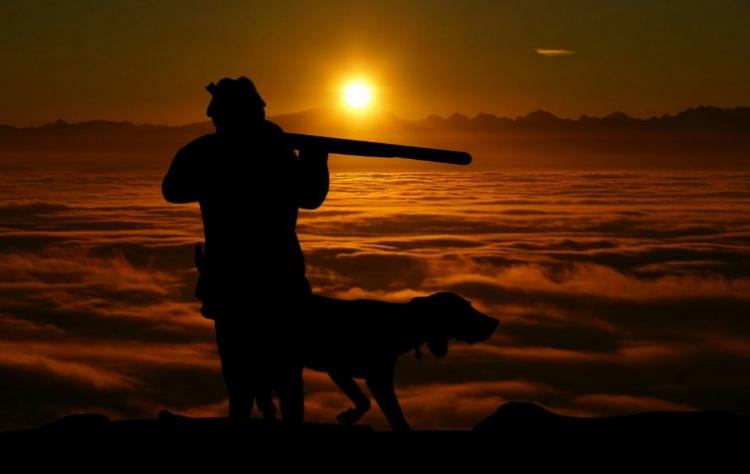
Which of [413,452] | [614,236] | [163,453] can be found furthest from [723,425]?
[614,236]

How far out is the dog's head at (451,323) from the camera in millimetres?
7898

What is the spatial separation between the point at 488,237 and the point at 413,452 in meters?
89.1

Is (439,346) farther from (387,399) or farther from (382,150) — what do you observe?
(382,150)

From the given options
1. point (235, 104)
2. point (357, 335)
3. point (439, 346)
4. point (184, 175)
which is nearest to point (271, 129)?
point (235, 104)

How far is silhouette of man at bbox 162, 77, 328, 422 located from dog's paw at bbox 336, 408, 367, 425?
37.2 inches

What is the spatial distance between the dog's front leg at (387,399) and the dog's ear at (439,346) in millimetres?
432

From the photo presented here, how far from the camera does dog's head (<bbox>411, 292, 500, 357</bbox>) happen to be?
25.9ft

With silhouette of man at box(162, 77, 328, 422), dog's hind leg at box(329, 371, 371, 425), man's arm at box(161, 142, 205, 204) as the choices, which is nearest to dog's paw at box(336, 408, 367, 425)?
dog's hind leg at box(329, 371, 371, 425)

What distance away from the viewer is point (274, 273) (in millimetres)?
7234

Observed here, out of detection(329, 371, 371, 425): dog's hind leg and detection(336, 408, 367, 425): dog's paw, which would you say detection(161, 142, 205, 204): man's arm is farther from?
detection(336, 408, 367, 425): dog's paw

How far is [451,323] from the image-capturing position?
25.9ft

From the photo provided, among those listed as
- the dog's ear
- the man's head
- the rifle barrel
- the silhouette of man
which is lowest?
the dog's ear

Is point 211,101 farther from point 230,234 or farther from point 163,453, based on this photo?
point 163,453

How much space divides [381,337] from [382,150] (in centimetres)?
143
